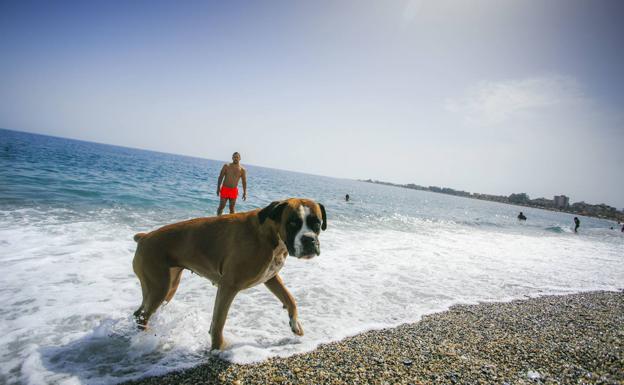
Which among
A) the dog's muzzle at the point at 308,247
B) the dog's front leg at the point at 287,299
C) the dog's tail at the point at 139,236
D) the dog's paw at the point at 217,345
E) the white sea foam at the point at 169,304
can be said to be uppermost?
the dog's muzzle at the point at 308,247

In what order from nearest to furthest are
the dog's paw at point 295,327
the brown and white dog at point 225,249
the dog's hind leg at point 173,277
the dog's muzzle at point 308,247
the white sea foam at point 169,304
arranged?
the dog's muzzle at point 308,247
the brown and white dog at point 225,249
the white sea foam at point 169,304
the dog's hind leg at point 173,277
the dog's paw at point 295,327

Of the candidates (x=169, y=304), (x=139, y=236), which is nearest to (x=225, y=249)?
(x=139, y=236)

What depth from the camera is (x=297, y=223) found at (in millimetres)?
2975

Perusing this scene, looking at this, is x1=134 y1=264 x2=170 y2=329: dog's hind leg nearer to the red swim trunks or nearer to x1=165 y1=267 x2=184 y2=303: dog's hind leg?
x1=165 y1=267 x2=184 y2=303: dog's hind leg

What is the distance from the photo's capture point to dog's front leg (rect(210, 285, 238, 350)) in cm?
306

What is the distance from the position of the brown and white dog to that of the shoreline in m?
0.72

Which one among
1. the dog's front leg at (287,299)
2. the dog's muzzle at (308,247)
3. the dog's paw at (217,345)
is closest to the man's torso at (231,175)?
the dog's front leg at (287,299)

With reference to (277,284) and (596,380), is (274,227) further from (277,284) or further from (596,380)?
(596,380)

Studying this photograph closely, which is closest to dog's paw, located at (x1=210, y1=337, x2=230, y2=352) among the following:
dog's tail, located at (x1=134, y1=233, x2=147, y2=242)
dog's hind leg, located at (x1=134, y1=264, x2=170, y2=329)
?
dog's hind leg, located at (x1=134, y1=264, x2=170, y2=329)

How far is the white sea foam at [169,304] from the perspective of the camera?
10.4 ft

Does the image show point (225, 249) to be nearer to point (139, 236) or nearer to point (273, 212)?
point (273, 212)

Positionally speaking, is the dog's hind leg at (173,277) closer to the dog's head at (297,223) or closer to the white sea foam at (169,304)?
the white sea foam at (169,304)

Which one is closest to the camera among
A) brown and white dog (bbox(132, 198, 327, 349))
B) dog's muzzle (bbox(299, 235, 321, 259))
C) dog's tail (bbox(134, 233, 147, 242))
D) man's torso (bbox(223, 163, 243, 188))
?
dog's muzzle (bbox(299, 235, 321, 259))

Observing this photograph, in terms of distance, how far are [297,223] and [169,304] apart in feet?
9.22
